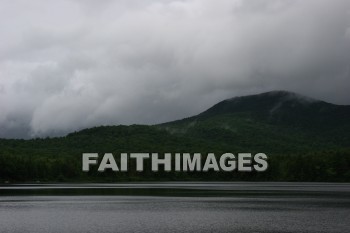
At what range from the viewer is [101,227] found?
58.6 m

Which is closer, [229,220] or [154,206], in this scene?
[229,220]

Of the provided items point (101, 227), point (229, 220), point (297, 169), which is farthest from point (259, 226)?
point (297, 169)

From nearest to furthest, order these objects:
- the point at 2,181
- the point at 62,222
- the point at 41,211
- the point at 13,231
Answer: the point at 13,231
the point at 62,222
the point at 41,211
the point at 2,181

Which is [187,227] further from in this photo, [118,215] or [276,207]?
[276,207]

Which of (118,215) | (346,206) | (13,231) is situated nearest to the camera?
(13,231)

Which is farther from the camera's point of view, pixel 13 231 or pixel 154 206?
pixel 154 206

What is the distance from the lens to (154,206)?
85.9m

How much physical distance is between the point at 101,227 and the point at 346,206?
4269 centimetres

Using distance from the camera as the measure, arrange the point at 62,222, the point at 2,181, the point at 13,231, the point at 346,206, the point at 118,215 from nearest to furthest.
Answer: the point at 13,231
the point at 62,222
the point at 118,215
the point at 346,206
the point at 2,181

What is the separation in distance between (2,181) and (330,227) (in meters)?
150

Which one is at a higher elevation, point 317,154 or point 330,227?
point 317,154

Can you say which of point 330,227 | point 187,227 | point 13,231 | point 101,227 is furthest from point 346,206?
point 13,231

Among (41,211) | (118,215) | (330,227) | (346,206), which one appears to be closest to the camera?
(330,227)

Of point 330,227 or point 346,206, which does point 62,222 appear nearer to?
point 330,227
